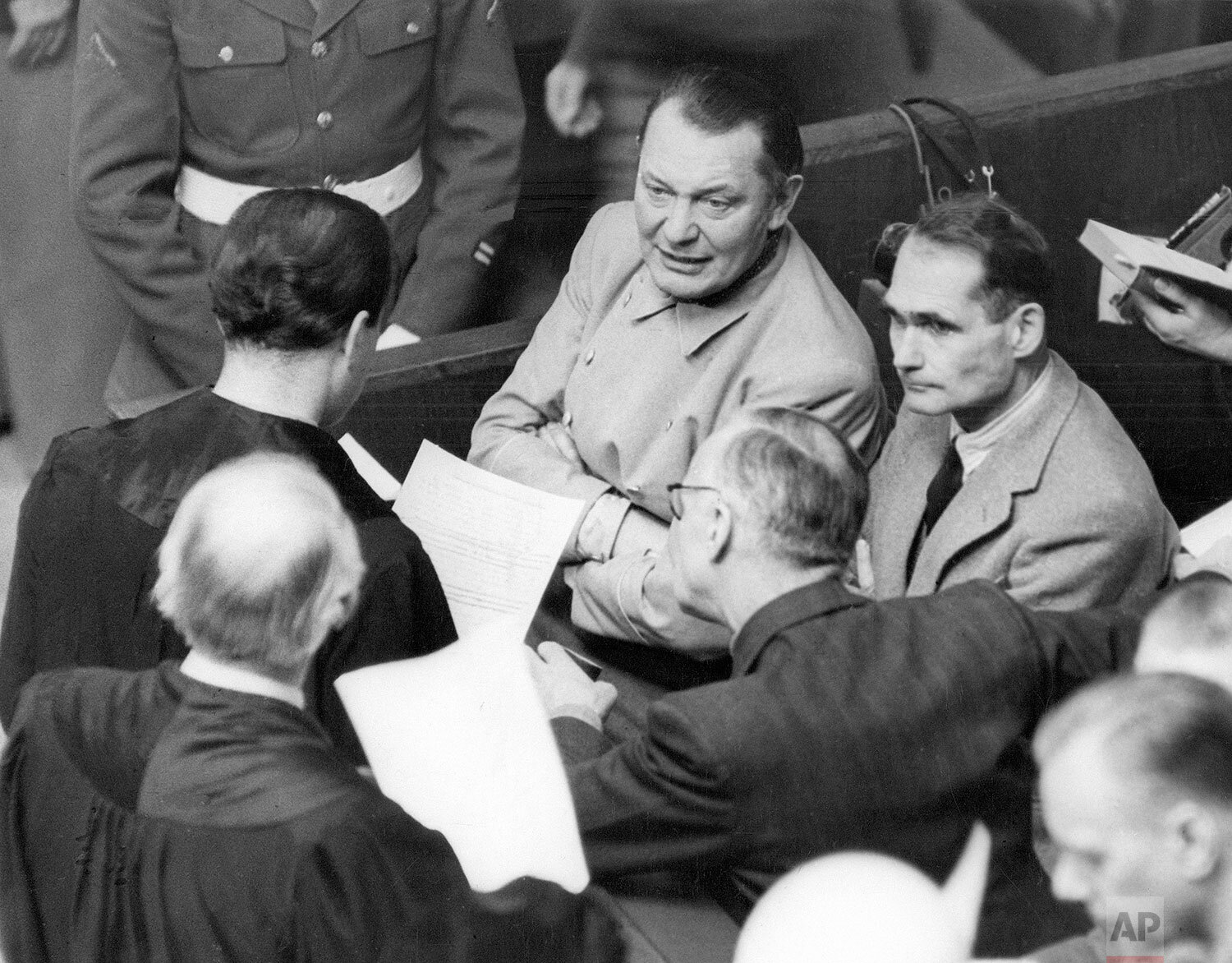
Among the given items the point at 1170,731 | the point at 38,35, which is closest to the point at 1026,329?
the point at 1170,731

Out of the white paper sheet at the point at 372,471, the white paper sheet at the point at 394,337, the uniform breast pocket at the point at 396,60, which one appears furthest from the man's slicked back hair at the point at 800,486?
the uniform breast pocket at the point at 396,60

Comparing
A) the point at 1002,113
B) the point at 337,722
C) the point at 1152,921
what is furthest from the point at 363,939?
the point at 1002,113

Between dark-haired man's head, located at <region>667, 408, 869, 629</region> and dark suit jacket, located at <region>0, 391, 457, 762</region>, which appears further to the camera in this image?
dark suit jacket, located at <region>0, 391, 457, 762</region>

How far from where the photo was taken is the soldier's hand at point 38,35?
2.76m

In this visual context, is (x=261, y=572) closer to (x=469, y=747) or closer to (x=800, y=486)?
(x=469, y=747)

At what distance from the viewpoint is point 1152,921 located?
55.4 inches

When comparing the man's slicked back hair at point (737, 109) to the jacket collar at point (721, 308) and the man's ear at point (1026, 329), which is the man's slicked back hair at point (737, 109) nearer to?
the jacket collar at point (721, 308)

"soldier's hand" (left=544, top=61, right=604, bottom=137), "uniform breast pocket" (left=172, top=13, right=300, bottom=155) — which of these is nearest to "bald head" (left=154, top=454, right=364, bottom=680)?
"uniform breast pocket" (left=172, top=13, right=300, bottom=155)

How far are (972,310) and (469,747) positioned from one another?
2.73 feet

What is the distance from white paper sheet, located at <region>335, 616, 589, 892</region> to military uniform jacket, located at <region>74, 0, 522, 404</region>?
122cm

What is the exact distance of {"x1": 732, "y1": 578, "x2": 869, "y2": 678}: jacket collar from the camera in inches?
62.7

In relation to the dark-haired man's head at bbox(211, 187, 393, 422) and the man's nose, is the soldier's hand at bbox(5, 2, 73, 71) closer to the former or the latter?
the dark-haired man's head at bbox(211, 187, 393, 422)

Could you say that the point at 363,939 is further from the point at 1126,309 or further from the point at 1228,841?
the point at 1126,309

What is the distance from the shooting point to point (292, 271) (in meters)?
1.88
